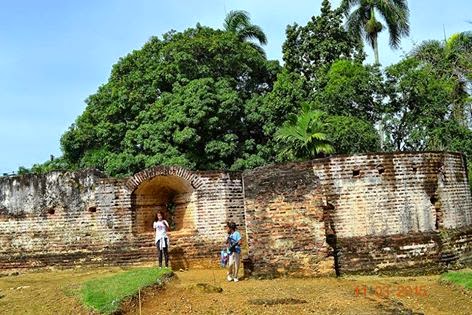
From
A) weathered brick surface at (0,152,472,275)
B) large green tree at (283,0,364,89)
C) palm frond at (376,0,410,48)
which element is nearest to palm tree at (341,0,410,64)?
palm frond at (376,0,410,48)

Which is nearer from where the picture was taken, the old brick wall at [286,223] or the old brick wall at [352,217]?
the old brick wall at [286,223]

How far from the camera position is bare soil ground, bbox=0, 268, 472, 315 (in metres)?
7.93

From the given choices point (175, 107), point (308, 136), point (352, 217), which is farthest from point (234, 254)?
point (175, 107)

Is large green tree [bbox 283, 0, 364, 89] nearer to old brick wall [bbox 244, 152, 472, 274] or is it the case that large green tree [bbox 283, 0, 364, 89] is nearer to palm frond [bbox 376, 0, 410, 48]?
palm frond [bbox 376, 0, 410, 48]

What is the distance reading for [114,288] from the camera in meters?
8.99

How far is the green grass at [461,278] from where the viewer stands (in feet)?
29.2

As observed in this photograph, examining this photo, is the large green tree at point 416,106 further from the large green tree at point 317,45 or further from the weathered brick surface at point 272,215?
the weathered brick surface at point 272,215

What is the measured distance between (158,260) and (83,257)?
1.81m

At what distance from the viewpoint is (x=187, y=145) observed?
62.1ft

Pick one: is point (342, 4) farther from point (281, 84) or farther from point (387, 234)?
point (387, 234)
